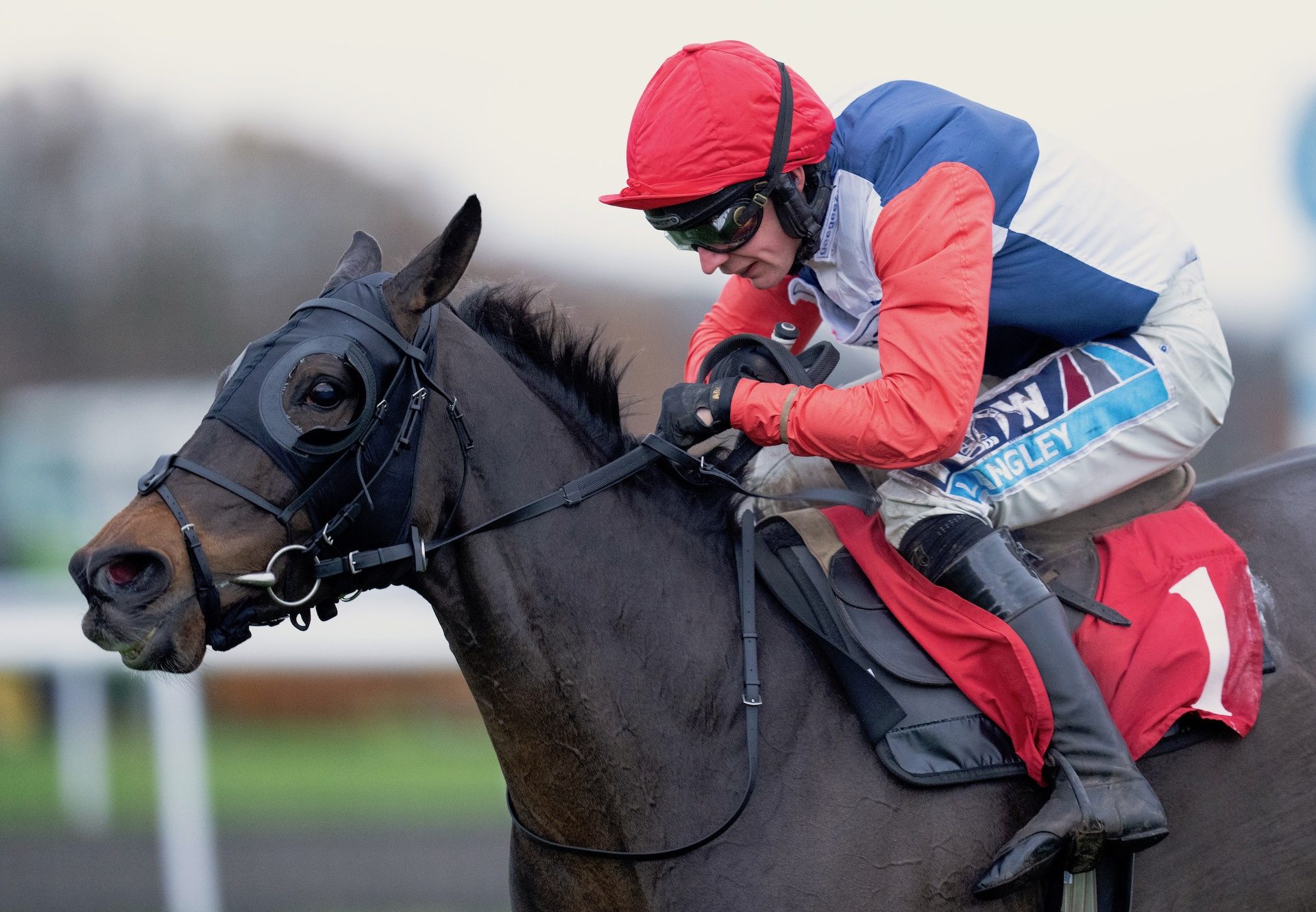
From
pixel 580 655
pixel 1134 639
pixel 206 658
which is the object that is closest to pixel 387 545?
pixel 580 655

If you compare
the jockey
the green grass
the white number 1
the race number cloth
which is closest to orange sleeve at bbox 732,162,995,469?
the jockey

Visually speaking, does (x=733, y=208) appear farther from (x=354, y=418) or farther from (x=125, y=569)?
(x=125, y=569)

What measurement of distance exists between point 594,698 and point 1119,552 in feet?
4.18

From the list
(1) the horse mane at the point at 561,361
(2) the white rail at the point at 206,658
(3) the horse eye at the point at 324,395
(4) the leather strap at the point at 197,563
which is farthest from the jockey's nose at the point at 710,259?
(2) the white rail at the point at 206,658

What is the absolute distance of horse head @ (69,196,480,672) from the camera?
2.32m

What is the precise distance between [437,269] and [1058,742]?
159 centimetres

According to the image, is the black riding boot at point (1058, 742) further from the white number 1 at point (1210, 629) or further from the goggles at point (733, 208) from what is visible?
the goggles at point (733, 208)

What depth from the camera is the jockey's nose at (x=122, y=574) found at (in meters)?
2.29

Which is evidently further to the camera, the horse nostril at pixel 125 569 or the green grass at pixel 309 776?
the green grass at pixel 309 776

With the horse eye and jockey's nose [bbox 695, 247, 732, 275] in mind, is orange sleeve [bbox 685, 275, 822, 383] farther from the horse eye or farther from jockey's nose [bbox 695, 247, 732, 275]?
the horse eye

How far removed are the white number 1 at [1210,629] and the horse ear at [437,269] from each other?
173 centimetres

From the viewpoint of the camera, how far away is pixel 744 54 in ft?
8.99

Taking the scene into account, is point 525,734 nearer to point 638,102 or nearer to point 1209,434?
point 638,102

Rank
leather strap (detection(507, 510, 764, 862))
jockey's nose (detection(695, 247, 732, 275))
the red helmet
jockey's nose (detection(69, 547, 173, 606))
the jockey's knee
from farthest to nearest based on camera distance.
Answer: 1. jockey's nose (detection(695, 247, 732, 275))
2. the jockey's knee
3. the red helmet
4. leather strap (detection(507, 510, 764, 862))
5. jockey's nose (detection(69, 547, 173, 606))
